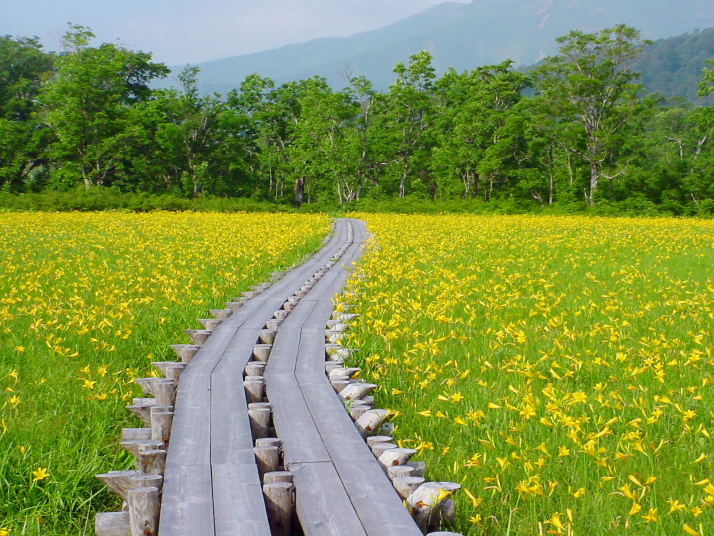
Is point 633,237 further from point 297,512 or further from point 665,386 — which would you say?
point 297,512

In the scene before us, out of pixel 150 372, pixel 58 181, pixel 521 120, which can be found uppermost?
pixel 521 120

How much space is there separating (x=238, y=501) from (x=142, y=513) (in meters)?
0.39

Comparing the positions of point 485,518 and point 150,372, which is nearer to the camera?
point 485,518

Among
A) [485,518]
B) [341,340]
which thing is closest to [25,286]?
[341,340]

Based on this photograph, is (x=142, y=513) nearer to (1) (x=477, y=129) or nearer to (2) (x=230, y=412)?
(2) (x=230, y=412)

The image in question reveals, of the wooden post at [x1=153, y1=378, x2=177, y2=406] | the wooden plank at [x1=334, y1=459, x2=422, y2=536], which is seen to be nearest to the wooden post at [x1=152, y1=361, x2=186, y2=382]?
the wooden post at [x1=153, y1=378, x2=177, y2=406]

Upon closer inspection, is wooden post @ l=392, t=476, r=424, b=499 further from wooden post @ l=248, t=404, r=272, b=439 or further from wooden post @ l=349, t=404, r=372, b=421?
wooden post @ l=248, t=404, r=272, b=439

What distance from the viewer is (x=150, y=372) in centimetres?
506

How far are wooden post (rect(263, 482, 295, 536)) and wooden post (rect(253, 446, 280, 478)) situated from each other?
35 cm

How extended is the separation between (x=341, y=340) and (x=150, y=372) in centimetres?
171

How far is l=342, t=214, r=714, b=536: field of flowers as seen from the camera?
280 cm

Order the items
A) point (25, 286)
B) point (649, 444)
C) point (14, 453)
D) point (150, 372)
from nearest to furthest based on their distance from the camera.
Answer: point (14, 453) < point (649, 444) < point (150, 372) < point (25, 286)

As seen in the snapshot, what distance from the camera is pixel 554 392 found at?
160 inches

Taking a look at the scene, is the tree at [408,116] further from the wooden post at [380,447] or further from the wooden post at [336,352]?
the wooden post at [380,447]
